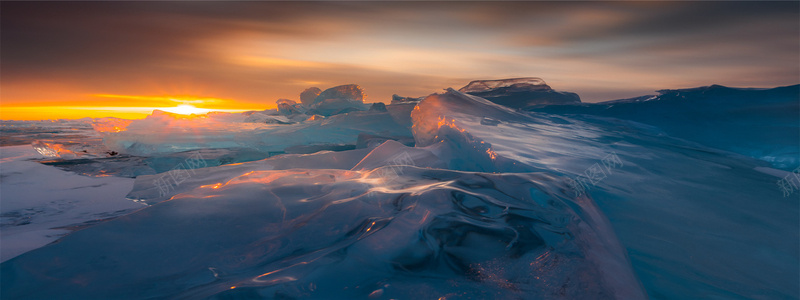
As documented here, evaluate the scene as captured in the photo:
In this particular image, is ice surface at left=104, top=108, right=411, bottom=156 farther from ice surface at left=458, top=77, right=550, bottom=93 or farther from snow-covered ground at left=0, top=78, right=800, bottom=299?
snow-covered ground at left=0, top=78, right=800, bottom=299

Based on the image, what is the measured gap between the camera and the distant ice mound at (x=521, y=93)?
1105cm

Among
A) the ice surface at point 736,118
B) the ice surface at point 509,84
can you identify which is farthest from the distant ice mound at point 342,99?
the ice surface at point 736,118

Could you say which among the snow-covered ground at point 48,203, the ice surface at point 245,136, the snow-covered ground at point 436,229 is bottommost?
the snow-covered ground at point 48,203

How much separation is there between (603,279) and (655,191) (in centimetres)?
214

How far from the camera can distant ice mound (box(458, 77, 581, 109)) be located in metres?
11.0

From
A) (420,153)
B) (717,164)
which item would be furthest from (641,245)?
(717,164)

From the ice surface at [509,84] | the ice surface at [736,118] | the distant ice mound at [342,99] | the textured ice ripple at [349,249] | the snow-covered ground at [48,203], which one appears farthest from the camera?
the distant ice mound at [342,99]

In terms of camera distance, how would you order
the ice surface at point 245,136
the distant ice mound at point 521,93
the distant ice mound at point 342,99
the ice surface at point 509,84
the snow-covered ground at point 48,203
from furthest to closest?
1. the distant ice mound at point 342,99
2. the distant ice mound at point 521,93
3. the ice surface at point 509,84
4. the ice surface at point 245,136
5. the snow-covered ground at point 48,203

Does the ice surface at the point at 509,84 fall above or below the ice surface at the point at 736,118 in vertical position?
above

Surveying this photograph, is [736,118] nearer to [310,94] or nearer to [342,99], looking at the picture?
[342,99]

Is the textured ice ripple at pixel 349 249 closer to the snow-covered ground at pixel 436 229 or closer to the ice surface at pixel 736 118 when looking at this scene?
the snow-covered ground at pixel 436 229

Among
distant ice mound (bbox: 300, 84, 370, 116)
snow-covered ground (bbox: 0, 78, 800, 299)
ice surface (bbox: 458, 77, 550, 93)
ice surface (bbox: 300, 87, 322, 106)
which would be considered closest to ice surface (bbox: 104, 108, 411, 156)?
ice surface (bbox: 458, 77, 550, 93)

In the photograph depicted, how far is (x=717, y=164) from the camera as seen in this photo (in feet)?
15.3

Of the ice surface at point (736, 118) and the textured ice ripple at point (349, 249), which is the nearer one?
the textured ice ripple at point (349, 249)
